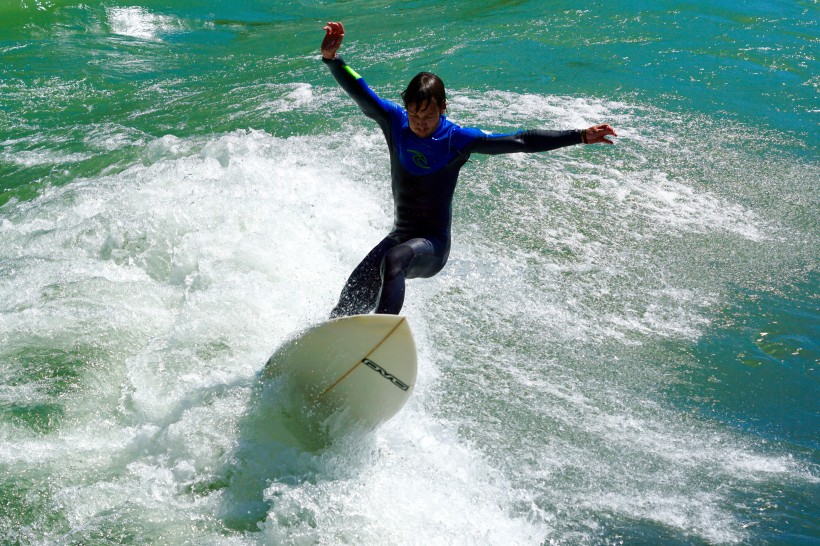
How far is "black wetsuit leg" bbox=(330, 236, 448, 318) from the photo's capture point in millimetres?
4219

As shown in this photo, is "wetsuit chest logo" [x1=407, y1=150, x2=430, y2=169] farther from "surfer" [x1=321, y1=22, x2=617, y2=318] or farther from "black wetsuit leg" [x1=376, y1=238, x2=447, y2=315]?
"black wetsuit leg" [x1=376, y1=238, x2=447, y2=315]

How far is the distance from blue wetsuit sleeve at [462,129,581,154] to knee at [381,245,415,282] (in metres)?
0.71

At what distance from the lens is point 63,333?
5.28m

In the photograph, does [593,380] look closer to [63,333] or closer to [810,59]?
[63,333]

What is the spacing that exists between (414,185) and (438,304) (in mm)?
1628

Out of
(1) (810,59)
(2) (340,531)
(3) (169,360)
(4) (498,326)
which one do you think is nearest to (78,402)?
(3) (169,360)

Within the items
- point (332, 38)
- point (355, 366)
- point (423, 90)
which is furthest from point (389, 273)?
point (332, 38)

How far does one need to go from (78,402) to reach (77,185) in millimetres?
3931

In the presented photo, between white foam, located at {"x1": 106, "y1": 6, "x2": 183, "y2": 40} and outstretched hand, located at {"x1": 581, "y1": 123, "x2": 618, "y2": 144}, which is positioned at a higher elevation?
white foam, located at {"x1": 106, "y1": 6, "x2": 183, "y2": 40}

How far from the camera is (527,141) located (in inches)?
169

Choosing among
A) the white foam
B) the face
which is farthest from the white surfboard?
the white foam

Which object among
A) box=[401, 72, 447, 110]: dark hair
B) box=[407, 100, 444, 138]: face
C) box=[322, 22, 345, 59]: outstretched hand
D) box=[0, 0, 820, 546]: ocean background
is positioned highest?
box=[322, 22, 345, 59]: outstretched hand

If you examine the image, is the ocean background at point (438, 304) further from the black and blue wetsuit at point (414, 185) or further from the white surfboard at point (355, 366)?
the black and blue wetsuit at point (414, 185)

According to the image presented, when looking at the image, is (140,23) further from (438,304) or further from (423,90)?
(423,90)
